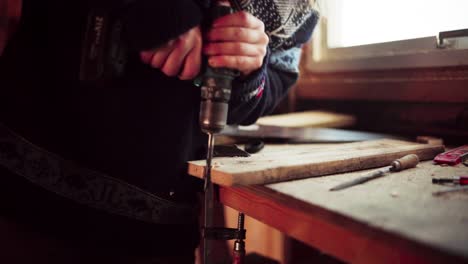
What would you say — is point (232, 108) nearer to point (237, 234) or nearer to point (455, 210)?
point (237, 234)

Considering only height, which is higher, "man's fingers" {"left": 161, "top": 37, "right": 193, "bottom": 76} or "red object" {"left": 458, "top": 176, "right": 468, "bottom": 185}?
"man's fingers" {"left": 161, "top": 37, "right": 193, "bottom": 76}

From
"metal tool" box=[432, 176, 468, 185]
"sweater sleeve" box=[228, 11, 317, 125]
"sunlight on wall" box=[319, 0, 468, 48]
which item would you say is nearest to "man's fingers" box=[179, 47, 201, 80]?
"sweater sleeve" box=[228, 11, 317, 125]

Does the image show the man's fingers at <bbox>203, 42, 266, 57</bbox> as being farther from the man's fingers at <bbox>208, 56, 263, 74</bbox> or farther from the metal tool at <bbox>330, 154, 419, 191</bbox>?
the metal tool at <bbox>330, 154, 419, 191</bbox>

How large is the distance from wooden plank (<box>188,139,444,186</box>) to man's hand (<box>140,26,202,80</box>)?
15 cm

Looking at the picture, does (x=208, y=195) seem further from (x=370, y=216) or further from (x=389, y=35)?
(x=389, y=35)

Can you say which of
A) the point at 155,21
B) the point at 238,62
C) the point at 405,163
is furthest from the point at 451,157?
the point at 155,21

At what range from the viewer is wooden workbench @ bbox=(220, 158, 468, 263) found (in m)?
0.35

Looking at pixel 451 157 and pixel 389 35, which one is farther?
pixel 389 35

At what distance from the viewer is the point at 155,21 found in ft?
1.66

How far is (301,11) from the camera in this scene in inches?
31.6

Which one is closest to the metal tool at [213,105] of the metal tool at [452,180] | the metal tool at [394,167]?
the metal tool at [394,167]

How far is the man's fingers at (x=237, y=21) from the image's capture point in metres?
0.55

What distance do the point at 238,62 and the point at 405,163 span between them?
312mm

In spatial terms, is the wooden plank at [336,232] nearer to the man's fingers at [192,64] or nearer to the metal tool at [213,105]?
the metal tool at [213,105]
